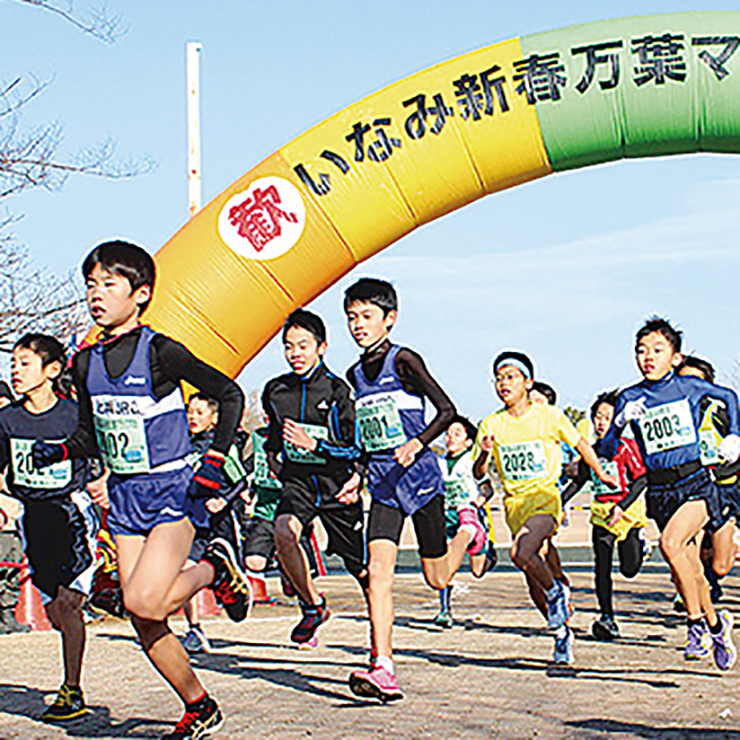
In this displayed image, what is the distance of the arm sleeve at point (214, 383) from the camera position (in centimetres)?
505

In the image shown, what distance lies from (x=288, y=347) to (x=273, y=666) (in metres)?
1.92

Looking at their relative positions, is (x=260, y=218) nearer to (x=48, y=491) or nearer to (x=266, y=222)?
(x=266, y=222)

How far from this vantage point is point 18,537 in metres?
11.1

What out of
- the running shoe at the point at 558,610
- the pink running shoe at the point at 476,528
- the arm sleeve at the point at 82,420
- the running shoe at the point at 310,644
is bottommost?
the running shoe at the point at 310,644

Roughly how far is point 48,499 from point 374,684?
1779 mm

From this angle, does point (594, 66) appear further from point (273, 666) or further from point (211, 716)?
point (211, 716)

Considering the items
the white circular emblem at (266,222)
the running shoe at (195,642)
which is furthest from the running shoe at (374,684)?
the white circular emblem at (266,222)

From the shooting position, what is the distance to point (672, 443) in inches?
284

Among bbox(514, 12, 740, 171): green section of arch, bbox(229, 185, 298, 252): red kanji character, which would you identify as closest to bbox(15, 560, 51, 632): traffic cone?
bbox(229, 185, 298, 252): red kanji character

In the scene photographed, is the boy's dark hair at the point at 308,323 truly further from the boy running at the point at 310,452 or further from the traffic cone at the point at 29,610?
the traffic cone at the point at 29,610

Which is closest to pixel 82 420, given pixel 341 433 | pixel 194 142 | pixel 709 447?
pixel 341 433

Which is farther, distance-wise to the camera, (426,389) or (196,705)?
(426,389)

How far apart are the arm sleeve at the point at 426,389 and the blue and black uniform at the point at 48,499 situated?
1655 millimetres

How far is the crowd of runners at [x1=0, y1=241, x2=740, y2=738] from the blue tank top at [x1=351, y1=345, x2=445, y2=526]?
0.04ft
